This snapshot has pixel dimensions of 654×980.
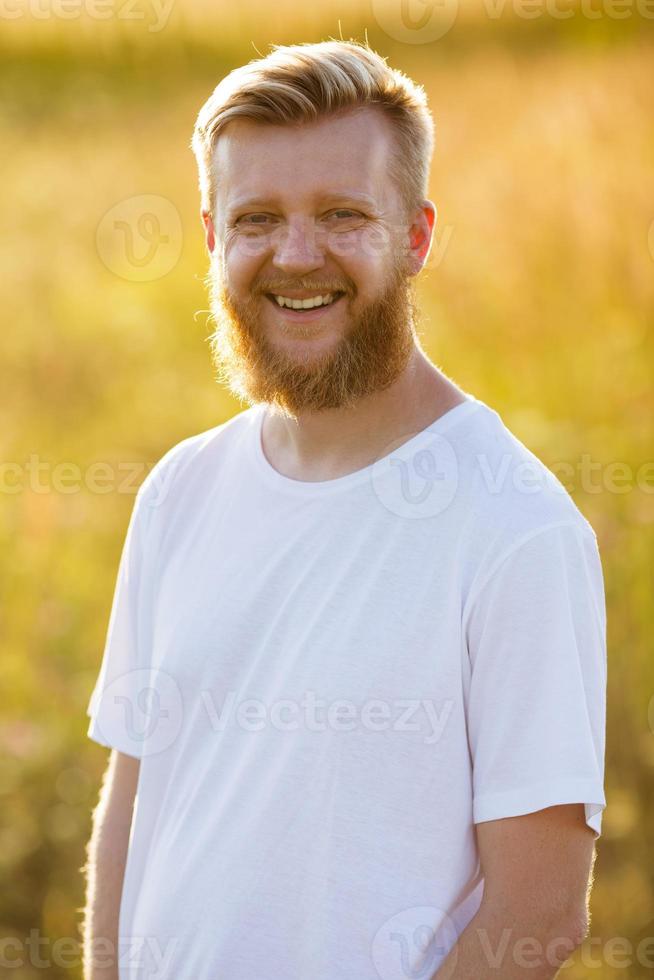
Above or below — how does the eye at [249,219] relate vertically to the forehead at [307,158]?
below

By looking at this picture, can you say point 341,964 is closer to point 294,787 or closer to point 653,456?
point 294,787

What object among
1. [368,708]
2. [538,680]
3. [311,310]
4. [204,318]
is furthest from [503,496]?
[204,318]

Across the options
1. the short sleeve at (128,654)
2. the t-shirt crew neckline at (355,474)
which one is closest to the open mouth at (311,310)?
the t-shirt crew neckline at (355,474)

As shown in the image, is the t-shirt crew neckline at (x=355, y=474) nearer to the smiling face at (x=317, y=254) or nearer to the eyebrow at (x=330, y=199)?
the smiling face at (x=317, y=254)

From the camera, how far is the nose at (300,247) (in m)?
1.86

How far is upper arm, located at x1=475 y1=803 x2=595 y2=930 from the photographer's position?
1.54 m

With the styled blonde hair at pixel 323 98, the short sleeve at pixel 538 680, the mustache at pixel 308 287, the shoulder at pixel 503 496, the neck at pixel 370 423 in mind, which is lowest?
the short sleeve at pixel 538 680

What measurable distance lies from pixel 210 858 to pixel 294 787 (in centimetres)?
22

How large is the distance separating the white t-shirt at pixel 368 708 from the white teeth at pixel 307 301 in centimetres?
32

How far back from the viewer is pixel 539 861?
5.08 feet

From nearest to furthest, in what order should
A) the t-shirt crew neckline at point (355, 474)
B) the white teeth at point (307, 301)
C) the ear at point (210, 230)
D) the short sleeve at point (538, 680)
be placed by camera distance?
the short sleeve at point (538, 680) → the t-shirt crew neckline at point (355, 474) → the white teeth at point (307, 301) → the ear at point (210, 230)

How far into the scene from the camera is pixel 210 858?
1.80 m

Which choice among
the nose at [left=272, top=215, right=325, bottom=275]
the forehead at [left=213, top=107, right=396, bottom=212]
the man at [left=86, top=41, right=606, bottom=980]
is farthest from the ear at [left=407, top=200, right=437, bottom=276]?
the nose at [left=272, top=215, right=325, bottom=275]

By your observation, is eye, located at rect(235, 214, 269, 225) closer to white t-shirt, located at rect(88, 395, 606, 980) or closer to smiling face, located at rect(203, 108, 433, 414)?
smiling face, located at rect(203, 108, 433, 414)
